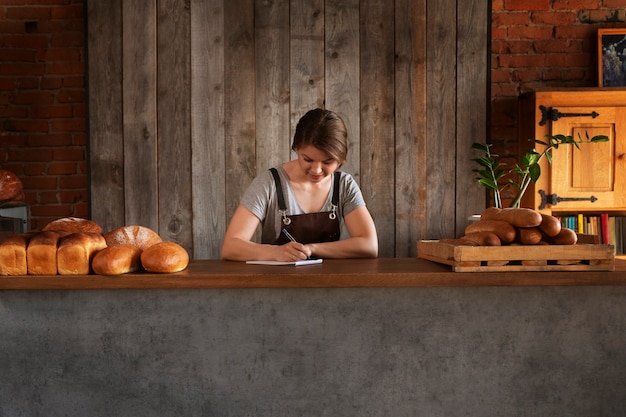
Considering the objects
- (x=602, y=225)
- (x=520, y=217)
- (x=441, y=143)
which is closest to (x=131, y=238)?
(x=520, y=217)

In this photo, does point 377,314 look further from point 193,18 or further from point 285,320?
point 193,18

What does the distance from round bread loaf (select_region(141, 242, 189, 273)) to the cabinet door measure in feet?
8.26

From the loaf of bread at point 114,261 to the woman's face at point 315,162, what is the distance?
0.97 meters

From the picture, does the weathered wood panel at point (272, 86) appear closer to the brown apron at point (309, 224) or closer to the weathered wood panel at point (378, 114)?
the weathered wood panel at point (378, 114)

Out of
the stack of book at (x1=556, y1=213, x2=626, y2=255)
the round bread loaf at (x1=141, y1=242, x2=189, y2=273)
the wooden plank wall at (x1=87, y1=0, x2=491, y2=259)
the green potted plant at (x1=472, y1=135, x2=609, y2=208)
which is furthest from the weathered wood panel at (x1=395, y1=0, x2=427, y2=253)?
the round bread loaf at (x1=141, y1=242, x2=189, y2=273)

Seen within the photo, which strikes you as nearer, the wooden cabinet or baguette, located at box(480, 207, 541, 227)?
baguette, located at box(480, 207, 541, 227)

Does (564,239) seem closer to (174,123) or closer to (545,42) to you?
(174,123)

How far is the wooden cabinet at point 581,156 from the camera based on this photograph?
11.7 feet

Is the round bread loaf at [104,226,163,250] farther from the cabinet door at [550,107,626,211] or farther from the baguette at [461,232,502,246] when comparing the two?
the cabinet door at [550,107,626,211]

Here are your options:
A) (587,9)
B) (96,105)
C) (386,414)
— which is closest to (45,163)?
(96,105)

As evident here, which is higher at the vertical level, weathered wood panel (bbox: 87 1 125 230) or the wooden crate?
weathered wood panel (bbox: 87 1 125 230)

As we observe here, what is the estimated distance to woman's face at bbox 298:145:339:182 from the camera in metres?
2.57

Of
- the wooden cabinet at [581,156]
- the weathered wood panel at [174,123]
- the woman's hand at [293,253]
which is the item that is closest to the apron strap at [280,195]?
the woman's hand at [293,253]

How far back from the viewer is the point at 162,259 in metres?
1.82
